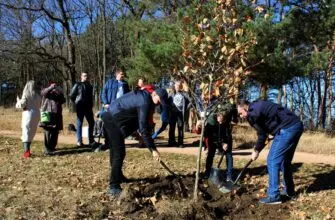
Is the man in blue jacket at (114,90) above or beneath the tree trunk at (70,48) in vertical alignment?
beneath

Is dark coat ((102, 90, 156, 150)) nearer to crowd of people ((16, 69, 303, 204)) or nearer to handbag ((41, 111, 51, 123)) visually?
crowd of people ((16, 69, 303, 204))

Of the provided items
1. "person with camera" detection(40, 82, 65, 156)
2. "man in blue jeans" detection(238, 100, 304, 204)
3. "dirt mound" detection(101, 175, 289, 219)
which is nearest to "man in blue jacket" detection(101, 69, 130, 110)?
"person with camera" detection(40, 82, 65, 156)

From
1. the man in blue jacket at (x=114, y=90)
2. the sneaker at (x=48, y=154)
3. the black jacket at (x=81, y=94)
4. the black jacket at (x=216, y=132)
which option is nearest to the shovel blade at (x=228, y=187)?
the black jacket at (x=216, y=132)

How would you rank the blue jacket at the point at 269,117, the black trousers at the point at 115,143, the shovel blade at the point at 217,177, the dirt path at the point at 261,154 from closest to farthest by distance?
the blue jacket at the point at 269,117, the black trousers at the point at 115,143, the shovel blade at the point at 217,177, the dirt path at the point at 261,154

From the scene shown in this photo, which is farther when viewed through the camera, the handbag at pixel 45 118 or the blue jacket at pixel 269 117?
the handbag at pixel 45 118

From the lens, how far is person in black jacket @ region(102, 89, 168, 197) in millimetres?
6699

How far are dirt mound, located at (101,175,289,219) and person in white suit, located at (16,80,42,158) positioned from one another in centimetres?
321

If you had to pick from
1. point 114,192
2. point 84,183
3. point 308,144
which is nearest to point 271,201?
point 114,192

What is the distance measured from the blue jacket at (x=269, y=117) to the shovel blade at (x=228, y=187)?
1080mm

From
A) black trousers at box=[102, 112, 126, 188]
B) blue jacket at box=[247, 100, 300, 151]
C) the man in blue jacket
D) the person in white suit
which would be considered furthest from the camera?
the man in blue jacket

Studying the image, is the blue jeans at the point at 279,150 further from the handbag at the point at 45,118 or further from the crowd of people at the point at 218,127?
the handbag at the point at 45,118

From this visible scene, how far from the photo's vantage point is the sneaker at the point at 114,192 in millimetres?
7291

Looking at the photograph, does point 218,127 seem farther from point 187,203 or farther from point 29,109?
point 29,109

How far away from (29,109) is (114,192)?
147 inches
